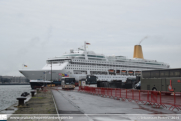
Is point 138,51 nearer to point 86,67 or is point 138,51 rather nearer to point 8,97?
point 86,67

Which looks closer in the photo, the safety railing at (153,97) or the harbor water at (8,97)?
the safety railing at (153,97)

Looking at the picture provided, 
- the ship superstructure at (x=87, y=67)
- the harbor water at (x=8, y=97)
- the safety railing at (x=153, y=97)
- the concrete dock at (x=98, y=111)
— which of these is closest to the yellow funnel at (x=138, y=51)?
the ship superstructure at (x=87, y=67)

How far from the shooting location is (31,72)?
6719cm

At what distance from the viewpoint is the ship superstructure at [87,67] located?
68.5 m

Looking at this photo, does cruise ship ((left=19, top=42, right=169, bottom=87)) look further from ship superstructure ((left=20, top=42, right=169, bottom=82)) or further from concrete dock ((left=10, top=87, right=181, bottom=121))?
concrete dock ((left=10, top=87, right=181, bottom=121))

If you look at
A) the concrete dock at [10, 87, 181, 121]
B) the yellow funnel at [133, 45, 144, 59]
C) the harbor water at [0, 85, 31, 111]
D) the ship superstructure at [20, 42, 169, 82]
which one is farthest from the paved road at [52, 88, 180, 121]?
the yellow funnel at [133, 45, 144, 59]

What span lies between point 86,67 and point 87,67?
0.43 metres

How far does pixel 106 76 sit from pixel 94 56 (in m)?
8.91

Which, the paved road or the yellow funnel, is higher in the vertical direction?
the yellow funnel

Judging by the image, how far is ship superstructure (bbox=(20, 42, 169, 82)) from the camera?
225 ft

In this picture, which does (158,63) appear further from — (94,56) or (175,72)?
(175,72)

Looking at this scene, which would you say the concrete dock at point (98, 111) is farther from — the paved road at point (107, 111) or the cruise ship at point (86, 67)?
the cruise ship at point (86, 67)

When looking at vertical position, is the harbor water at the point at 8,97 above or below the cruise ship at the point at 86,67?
below

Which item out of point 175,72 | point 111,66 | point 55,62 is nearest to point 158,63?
point 111,66
